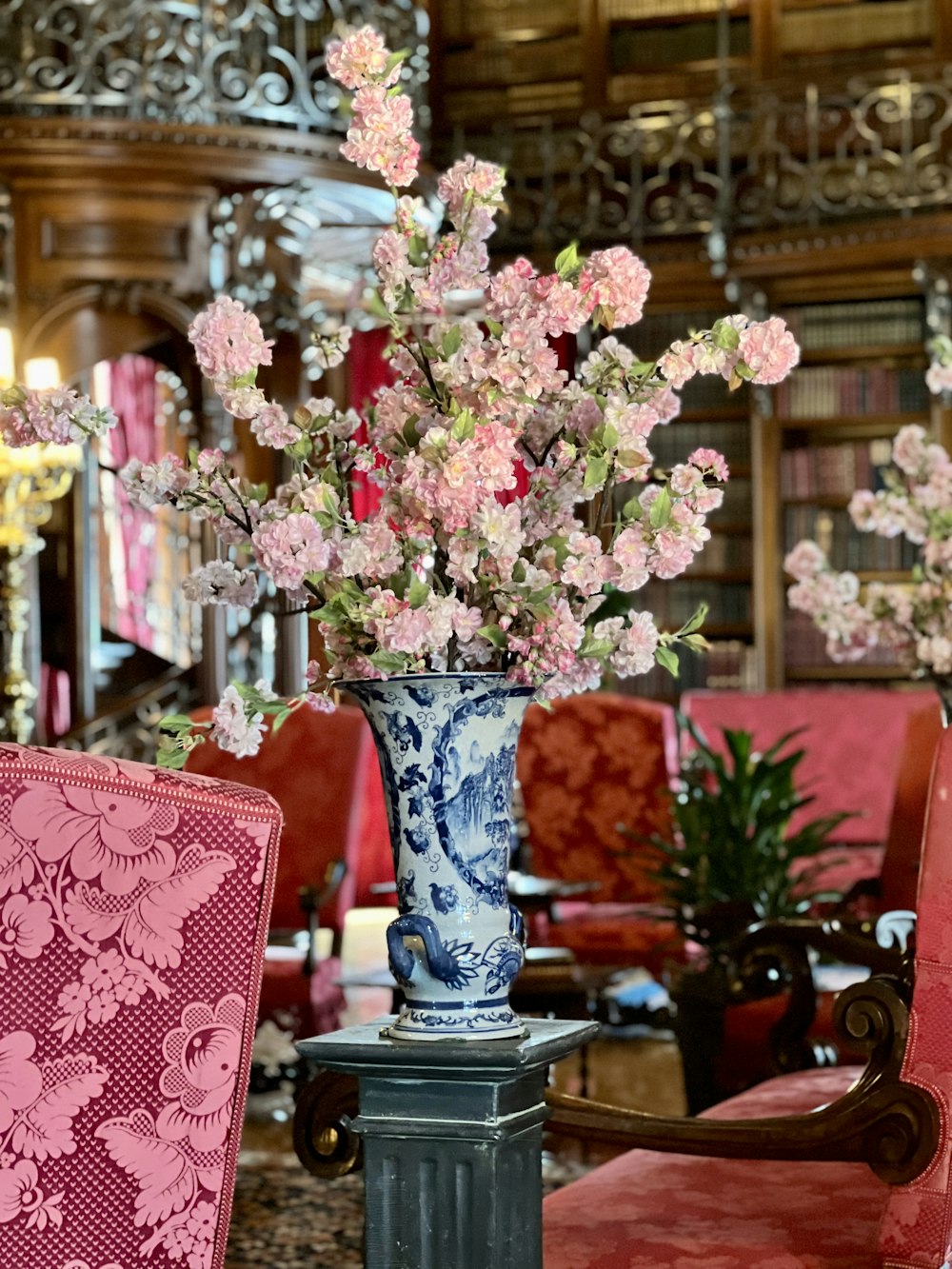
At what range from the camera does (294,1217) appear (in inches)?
156

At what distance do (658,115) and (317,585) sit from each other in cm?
808

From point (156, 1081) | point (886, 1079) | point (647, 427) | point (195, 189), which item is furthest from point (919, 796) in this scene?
point (195, 189)

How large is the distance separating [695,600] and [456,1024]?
7.90m

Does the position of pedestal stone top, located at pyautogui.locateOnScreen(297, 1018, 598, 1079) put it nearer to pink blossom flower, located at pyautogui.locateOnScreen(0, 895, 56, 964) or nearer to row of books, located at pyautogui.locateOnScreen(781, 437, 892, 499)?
pink blossom flower, located at pyautogui.locateOnScreen(0, 895, 56, 964)

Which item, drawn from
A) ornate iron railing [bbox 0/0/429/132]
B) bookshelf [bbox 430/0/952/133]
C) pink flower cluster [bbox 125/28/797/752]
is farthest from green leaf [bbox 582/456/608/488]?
bookshelf [bbox 430/0/952/133]

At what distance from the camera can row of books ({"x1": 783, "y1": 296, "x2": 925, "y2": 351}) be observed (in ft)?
29.5

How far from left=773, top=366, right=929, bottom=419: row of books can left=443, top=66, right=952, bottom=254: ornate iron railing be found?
0.74 metres

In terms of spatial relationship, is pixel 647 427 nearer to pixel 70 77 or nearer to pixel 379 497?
pixel 379 497

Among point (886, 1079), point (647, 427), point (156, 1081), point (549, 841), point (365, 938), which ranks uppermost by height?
point (647, 427)

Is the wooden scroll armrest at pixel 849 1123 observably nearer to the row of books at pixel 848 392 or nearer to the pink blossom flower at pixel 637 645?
the pink blossom flower at pixel 637 645

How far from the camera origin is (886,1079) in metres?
1.84

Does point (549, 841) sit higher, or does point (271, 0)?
point (271, 0)

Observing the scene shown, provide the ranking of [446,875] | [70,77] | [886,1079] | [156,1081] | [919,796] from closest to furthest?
1. [156,1081]
2. [446,875]
3. [886,1079]
4. [919,796]
5. [70,77]

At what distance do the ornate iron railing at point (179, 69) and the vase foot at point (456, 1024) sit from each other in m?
6.32
